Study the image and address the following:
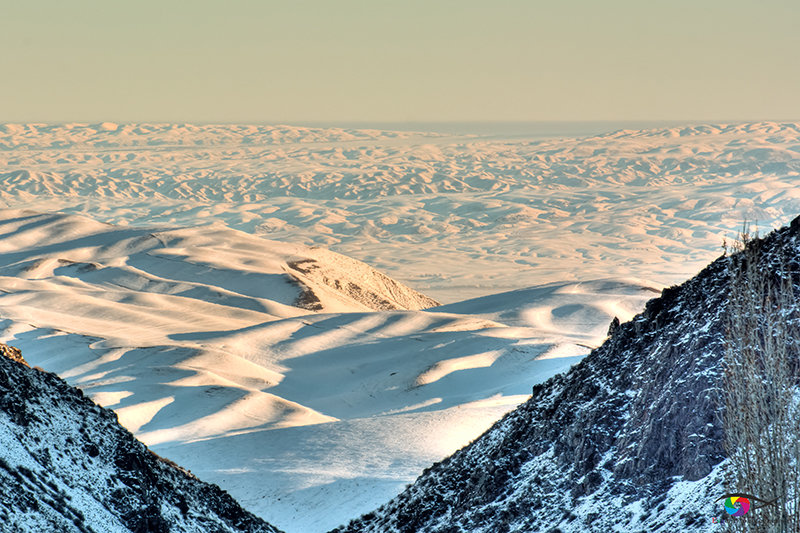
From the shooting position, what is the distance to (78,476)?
1994 centimetres

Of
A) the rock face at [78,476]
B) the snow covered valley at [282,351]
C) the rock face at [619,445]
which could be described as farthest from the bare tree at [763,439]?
the snow covered valley at [282,351]

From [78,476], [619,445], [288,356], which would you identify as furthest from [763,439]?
[288,356]

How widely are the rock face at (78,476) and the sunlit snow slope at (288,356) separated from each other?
6405mm

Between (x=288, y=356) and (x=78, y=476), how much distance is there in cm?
3842

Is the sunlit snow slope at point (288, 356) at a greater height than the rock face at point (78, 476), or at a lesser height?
lesser

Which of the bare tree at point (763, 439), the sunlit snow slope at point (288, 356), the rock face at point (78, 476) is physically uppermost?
the bare tree at point (763, 439)

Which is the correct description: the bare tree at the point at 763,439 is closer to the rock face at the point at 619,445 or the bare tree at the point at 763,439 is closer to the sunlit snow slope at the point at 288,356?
the rock face at the point at 619,445

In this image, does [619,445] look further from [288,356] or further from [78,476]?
[288,356]

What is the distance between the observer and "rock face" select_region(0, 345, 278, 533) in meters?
17.9

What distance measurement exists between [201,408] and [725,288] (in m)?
30.6

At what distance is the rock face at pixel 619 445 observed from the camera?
1708cm

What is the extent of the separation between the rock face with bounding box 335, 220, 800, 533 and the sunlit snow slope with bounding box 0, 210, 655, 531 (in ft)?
24.8

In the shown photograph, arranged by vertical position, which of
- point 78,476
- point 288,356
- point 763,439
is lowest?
point 288,356

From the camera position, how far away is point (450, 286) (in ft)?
483
